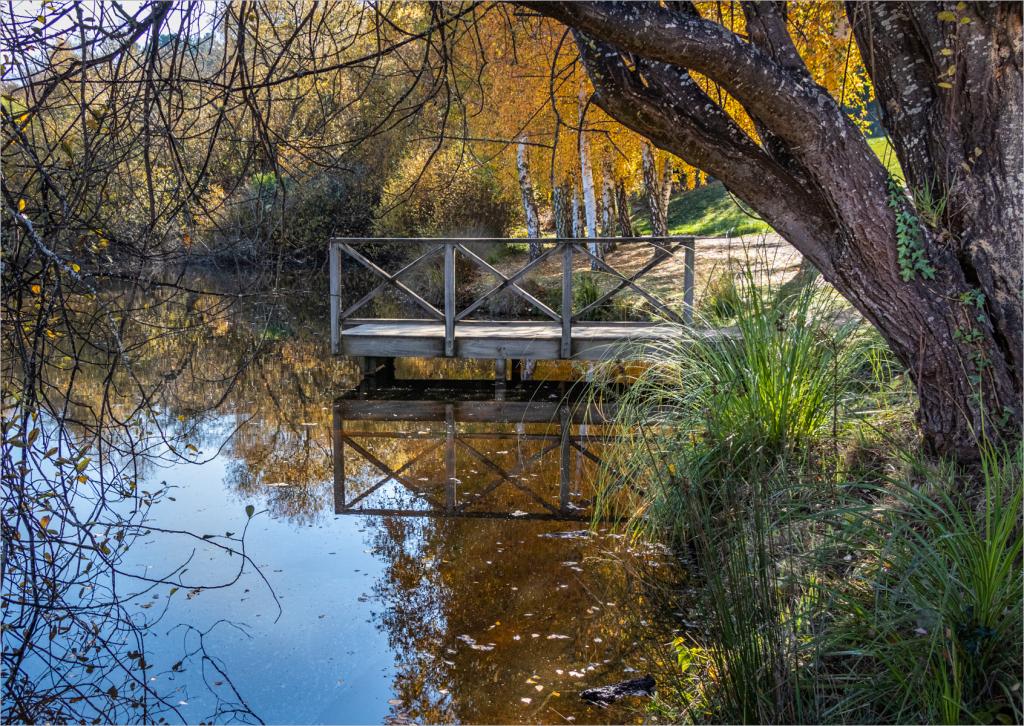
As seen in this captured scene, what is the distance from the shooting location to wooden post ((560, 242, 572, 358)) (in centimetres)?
888

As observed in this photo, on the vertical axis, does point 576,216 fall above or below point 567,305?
above

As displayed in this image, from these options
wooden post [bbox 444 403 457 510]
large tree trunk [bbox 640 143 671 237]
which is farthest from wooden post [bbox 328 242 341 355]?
large tree trunk [bbox 640 143 671 237]

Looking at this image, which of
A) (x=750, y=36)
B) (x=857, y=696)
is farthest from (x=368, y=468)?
(x=857, y=696)

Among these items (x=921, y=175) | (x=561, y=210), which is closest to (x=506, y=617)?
(x=921, y=175)

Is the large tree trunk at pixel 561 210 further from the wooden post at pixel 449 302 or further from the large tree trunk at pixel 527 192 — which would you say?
the wooden post at pixel 449 302

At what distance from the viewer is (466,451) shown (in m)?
7.04

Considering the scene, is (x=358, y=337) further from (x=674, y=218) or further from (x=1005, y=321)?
(x=674, y=218)

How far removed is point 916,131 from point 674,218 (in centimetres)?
1914

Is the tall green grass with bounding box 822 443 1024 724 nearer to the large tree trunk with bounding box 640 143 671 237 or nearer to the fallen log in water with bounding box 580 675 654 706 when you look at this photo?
the fallen log in water with bounding box 580 675 654 706

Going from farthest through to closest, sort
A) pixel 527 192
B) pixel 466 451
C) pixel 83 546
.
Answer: pixel 527 192 → pixel 466 451 → pixel 83 546

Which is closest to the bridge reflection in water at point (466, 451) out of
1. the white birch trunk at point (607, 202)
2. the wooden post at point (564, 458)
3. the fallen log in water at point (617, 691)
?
the wooden post at point (564, 458)

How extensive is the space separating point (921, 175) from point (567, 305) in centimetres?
537

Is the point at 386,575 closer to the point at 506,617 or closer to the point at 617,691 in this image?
the point at 506,617

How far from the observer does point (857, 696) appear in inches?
96.7
